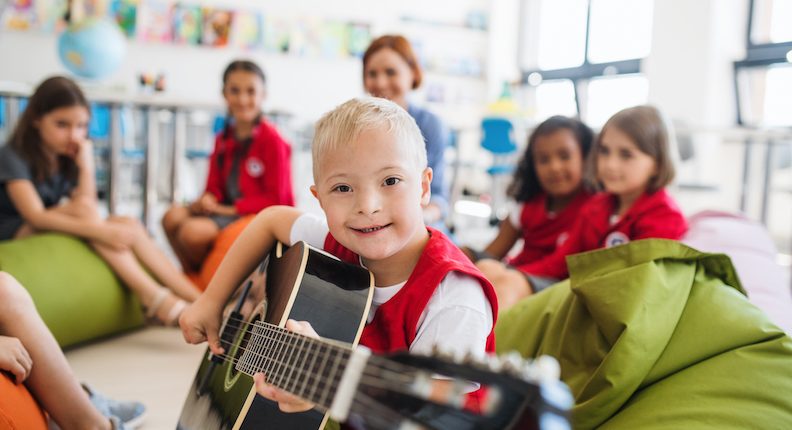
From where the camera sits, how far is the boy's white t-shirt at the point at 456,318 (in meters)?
0.94

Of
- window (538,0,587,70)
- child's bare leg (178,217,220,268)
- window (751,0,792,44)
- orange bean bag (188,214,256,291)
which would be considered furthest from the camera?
window (538,0,587,70)

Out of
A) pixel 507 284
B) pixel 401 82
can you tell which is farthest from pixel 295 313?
pixel 401 82

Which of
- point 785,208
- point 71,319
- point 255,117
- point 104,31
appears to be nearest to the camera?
point 71,319

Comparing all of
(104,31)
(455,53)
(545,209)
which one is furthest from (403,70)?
(455,53)

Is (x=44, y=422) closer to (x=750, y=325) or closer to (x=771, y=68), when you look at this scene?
(x=750, y=325)

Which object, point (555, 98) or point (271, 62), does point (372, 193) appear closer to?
point (271, 62)

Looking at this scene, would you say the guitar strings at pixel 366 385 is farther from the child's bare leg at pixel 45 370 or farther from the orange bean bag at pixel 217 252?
the orange bean bag at pixel 217 252

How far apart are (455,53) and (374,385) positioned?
822 centimetres

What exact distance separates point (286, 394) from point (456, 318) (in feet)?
0.84

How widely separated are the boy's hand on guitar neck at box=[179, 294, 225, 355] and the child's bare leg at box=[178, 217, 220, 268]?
58.2 inches

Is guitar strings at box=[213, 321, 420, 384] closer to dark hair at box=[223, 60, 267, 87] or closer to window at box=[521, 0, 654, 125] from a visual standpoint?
dark hair at box=[223, 60, 267, 87]

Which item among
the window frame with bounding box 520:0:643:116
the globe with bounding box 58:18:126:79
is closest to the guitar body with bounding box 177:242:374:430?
the globe with bounding box 58:18:126:79

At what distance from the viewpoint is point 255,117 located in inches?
120

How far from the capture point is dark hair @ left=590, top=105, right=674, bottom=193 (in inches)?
78.7
